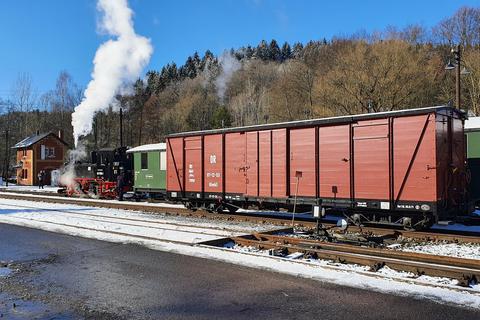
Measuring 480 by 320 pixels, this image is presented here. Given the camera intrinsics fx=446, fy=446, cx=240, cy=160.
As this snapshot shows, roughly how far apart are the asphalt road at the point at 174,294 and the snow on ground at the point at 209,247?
0.35 metres

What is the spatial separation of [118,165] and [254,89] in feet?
168

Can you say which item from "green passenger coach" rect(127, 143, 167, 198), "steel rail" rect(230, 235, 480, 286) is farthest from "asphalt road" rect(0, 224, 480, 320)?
"green passenger coach" rect(127, 143, 167, 198)

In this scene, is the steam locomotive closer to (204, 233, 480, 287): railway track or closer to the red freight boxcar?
the red freight boxcar

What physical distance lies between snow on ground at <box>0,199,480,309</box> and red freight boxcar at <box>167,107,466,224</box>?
182 cm

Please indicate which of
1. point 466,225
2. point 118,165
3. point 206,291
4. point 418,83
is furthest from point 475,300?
point 418,83

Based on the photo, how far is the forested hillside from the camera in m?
35.8

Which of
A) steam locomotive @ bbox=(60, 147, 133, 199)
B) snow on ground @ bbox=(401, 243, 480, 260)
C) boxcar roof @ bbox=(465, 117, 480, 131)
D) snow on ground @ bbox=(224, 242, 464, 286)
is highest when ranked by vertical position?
boxcar roof @ bbox=(465, 117, 480, 131)

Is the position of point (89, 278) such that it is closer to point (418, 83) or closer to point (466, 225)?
point (466, 225)

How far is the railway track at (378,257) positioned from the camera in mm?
6887

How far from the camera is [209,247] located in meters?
9.54

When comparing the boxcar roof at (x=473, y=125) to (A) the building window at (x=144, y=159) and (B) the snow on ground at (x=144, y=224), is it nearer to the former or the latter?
(B) the snow on ground at (x=144, y=224)

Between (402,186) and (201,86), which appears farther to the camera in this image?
(201,86)

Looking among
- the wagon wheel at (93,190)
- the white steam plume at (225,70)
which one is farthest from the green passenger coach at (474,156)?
the white steam plume at (225,70)

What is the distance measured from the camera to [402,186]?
11.5 m
